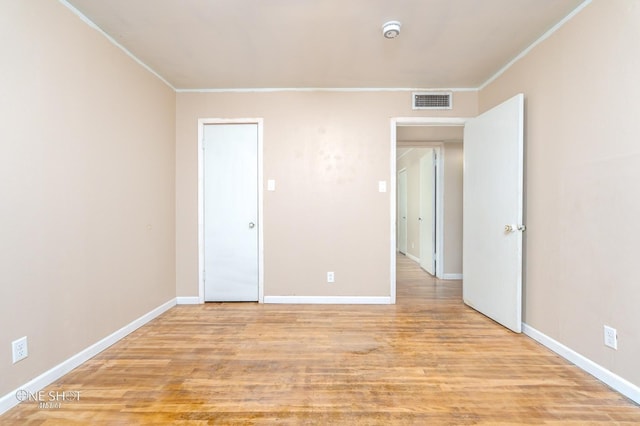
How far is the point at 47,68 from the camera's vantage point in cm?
175

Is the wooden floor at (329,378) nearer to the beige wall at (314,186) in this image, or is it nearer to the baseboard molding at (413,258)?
the beige wall at (314,186)

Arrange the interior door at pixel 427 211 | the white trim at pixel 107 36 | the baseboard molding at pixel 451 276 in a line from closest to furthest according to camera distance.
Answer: the white trim at pixel 107 36 → the baseboard molding at pixel 451 276 → the interior door at pixel 427 211

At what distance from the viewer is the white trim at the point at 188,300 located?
10.7ft

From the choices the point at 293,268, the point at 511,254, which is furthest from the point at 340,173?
the point at 511,254

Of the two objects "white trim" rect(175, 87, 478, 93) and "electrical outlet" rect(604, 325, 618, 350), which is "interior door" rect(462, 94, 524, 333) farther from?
"electrical outlet" rect(604, 325, 618, 350)

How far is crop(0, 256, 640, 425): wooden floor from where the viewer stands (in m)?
1.48

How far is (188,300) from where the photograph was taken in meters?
3.27

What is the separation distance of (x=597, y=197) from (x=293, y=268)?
2.62 metres

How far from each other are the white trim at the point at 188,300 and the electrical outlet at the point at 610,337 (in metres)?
3.48

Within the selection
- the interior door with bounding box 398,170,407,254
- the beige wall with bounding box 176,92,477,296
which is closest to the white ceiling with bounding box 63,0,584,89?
the beige wall with bounding box 176,92,477,296

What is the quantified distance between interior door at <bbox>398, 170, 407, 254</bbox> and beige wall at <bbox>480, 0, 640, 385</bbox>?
427 cm

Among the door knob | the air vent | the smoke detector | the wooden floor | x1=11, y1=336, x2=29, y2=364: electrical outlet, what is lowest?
the wooden floor

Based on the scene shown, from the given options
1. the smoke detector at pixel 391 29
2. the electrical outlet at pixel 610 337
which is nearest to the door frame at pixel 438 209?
the smoke detector at pixel 391 29

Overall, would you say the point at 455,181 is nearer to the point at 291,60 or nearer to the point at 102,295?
the point at 291,60
